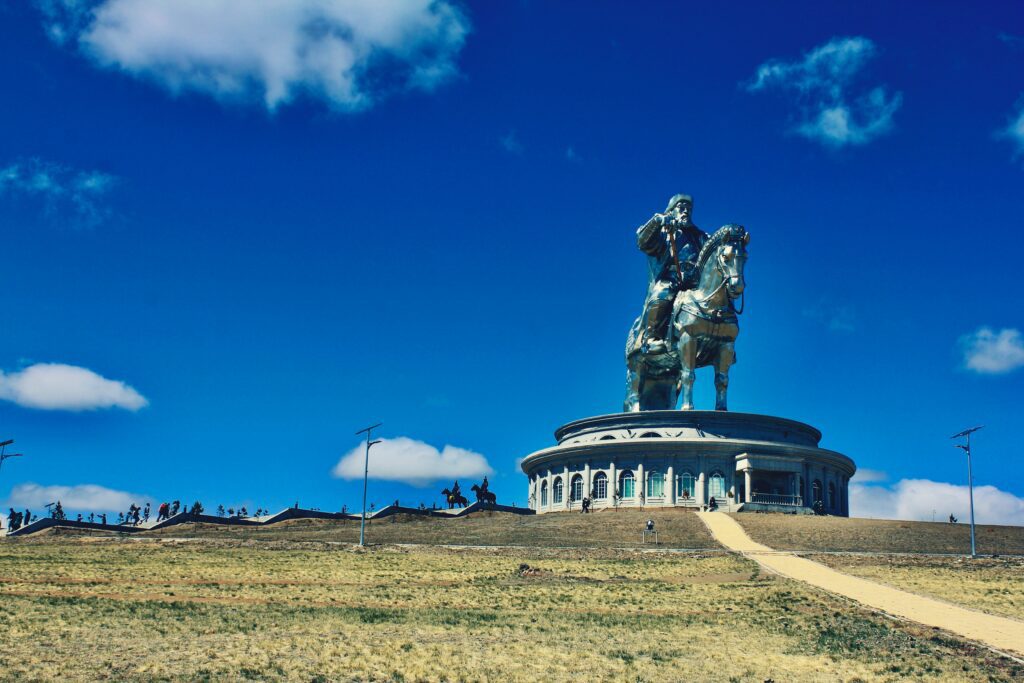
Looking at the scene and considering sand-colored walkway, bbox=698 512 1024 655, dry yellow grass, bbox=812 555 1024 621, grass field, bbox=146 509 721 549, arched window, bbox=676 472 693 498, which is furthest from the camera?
arched window, bbox=676 472 693 498

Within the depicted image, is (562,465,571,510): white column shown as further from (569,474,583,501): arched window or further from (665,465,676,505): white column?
(665,465,676,505): white column

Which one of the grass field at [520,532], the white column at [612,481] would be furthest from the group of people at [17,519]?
the white column at [612,481]

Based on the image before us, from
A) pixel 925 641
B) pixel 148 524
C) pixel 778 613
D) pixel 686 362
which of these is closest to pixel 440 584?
pixel 778 613

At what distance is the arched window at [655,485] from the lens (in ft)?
213

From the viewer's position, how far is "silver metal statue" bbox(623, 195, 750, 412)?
65.3m

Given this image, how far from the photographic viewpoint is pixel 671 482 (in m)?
64.5

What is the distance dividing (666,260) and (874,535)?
28.1 m

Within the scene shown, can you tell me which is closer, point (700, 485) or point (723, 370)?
point (700, 485)

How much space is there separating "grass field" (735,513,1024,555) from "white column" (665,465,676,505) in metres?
9.31

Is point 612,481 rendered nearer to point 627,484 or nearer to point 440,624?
point 627,484

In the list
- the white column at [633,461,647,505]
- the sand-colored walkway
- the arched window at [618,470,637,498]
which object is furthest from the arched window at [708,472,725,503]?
the sand-colored walkway

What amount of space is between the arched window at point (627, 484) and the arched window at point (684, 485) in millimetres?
2983

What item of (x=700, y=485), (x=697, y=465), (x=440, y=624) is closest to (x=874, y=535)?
(x=700, y=485)

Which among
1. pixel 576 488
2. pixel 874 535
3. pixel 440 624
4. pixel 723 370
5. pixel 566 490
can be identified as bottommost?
pixel 440 624
